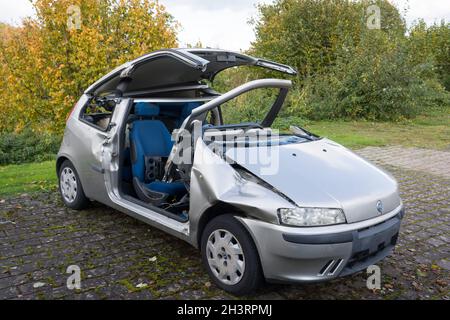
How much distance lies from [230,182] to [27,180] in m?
5.00

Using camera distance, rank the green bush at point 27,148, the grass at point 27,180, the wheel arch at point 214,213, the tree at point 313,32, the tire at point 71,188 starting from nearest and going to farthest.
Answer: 1. the wheel arch at point 214,213
2. the tire at point 71,188
3. the grass at point 27,180
4. the green bush at point 27,148
5. the tree at point 313,32

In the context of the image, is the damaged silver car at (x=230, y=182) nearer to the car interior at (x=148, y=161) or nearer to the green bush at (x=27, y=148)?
the car interior at (x=148, y=161)

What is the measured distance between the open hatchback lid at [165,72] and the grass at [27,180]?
216 cm

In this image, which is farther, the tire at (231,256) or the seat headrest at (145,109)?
the seat headrest at (145,109)

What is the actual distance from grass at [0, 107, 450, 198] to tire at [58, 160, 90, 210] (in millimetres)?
1128

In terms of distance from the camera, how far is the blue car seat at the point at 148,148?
455 centimetres

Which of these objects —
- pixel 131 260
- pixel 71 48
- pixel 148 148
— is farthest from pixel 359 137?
pixel 131 260

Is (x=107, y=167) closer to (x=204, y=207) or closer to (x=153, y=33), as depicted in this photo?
(x=204, y=207)

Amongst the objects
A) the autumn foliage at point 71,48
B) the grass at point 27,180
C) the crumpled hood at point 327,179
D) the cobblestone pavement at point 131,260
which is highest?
the autumn foliage at point 71,48

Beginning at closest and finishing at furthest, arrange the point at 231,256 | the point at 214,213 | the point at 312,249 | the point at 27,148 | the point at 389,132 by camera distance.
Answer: the point at 312,249 → the point at 231,256 → the point at 214,213 → the point at 27,148 → the point at 389,132

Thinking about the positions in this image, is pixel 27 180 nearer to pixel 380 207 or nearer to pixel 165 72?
pixel 165 72

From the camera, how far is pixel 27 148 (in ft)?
36.7

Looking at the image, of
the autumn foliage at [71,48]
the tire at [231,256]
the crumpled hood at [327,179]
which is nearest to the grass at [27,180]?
the tire at [231,256]
